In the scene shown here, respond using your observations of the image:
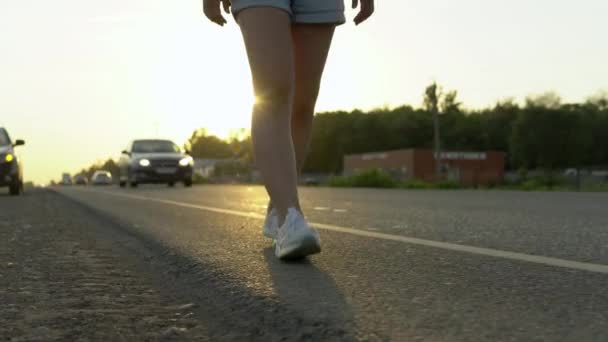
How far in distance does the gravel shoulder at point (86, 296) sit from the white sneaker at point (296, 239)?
0.49 meters

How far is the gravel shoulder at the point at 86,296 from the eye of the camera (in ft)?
5.62

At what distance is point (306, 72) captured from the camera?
126 inches

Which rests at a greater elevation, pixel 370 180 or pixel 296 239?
pixel 296 239

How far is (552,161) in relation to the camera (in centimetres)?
7306

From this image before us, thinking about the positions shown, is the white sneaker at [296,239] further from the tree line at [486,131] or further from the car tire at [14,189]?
the tree line at [486,131]

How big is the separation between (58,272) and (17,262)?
385 mm

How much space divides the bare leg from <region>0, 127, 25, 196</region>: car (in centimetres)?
1075

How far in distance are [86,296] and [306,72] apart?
4.88 ft

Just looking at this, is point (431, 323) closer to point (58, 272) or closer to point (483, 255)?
point (483, 255)

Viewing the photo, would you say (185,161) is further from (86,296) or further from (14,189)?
(86,296)

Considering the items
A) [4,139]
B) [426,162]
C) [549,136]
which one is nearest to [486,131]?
[549,136]

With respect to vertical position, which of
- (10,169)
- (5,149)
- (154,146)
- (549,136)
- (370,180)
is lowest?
(370,180)

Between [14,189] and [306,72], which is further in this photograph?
[14,189]

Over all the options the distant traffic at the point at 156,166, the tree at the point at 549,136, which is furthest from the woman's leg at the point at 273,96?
the tree at the point at 549,136
